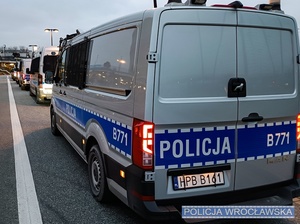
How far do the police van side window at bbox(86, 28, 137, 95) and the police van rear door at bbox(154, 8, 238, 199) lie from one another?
437 mm

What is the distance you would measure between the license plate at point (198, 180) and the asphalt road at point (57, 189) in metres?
0.37

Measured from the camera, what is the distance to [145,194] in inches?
104

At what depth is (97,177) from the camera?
12.5ft

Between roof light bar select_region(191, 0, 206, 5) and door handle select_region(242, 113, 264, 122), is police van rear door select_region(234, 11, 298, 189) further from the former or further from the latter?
roof light bar select_region(191, 0, 206, 5)

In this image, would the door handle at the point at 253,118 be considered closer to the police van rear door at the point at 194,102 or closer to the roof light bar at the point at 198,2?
the police van rear door at the point at 194,102

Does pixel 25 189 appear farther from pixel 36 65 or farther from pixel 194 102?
pixel 36 65

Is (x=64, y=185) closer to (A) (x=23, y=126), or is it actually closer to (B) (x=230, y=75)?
(B) (x=230, y=75)

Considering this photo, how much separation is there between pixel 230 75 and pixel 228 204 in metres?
1.22

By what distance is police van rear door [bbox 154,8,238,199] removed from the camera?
260 centimetres

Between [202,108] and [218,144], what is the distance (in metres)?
0.38

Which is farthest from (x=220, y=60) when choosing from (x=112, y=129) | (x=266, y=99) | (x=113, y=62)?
(x=112, y=129)

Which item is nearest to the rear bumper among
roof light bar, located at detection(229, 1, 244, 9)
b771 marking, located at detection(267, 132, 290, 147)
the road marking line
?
b771 marking, located at detection(267, 132, 290, 147)

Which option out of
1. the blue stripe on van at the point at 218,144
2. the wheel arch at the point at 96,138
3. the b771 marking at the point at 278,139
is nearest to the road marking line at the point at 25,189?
the wheel arch at the point at 96,138

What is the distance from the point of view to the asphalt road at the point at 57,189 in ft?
11.1
